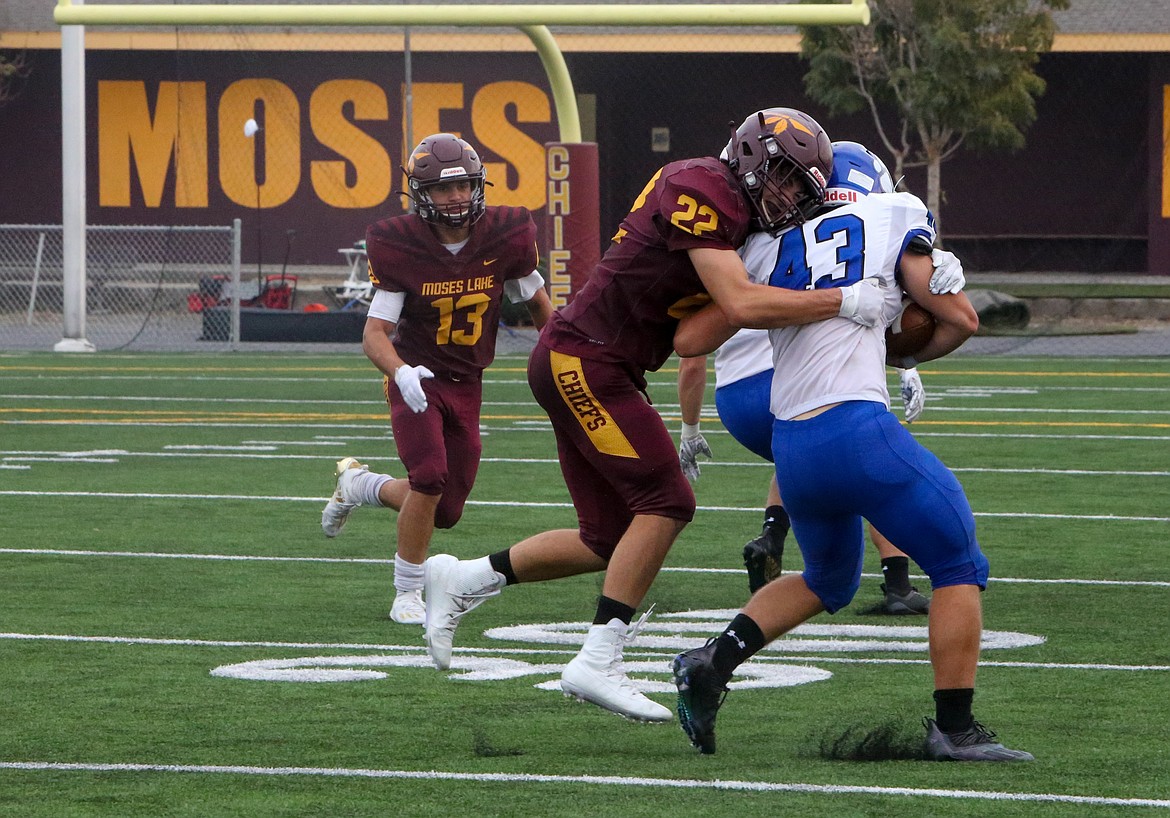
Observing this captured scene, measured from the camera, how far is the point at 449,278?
7.05m

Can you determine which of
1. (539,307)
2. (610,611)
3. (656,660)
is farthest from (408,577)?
(610,611)

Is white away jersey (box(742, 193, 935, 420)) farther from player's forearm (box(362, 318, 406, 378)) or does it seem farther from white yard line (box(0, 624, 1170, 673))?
player's forearm (box(362, 318, 406, 378))

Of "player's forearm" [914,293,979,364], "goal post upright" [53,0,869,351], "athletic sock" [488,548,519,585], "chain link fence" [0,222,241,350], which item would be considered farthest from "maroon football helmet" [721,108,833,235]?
"chain link fence" [0,222,241,350]

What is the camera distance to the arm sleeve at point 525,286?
708 centimetres

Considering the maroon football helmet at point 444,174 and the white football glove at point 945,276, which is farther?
the maroon football helmet at point 444,174

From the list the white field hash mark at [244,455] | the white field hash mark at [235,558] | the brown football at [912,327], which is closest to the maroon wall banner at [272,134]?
the white field hash mark at [244,455]

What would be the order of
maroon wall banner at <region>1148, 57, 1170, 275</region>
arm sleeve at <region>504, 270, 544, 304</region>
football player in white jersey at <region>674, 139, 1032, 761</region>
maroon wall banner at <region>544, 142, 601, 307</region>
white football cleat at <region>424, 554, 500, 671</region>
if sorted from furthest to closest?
maroon wall banner at <region>1148, 57, 1170, 275</region> < maroon wall banner at <region>544, 142, 601, 307</region> < arm sleeve at <region>504, 270, 544, 304</region> < white football cleat at <region>424, 554, 500, 671</region> < football player in white jersey at <region>674, 139, 1032, 761</region>

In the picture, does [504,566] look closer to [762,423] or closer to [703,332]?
[703,332]

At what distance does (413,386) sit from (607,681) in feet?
6.40

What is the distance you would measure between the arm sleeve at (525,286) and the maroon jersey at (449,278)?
0.02 metres

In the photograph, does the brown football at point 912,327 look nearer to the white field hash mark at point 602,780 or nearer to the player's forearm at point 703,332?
the player's forearm at point 703,332

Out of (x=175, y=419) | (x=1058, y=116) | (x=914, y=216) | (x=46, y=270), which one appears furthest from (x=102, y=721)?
(x=1058, y=116)

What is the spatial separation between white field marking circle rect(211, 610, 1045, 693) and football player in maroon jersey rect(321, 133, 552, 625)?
24.2 inches

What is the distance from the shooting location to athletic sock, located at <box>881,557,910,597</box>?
22.6 ft
